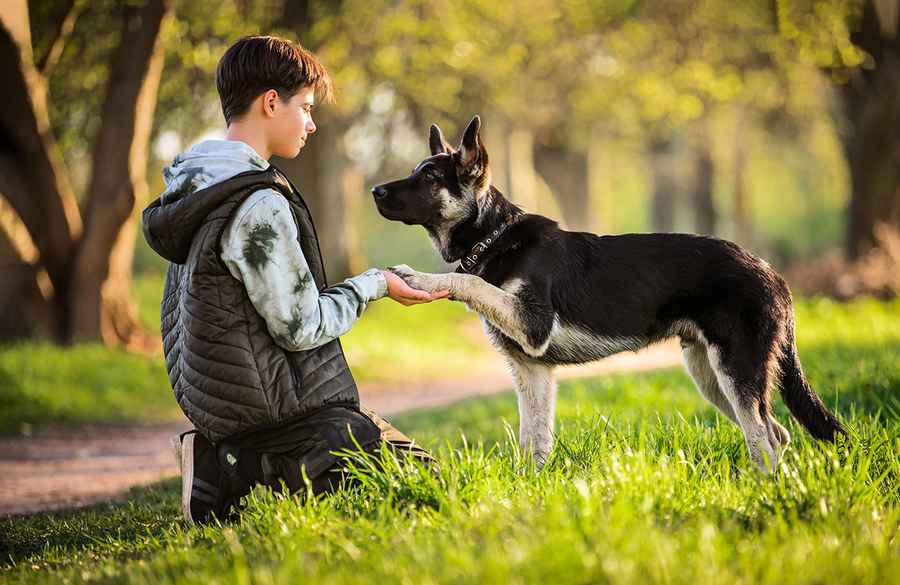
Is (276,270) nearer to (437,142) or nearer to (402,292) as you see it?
(402,292)

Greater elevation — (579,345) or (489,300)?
(489,300)

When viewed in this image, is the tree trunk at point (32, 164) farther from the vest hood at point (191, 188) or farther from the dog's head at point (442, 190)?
the vest hood at point (191, 188)

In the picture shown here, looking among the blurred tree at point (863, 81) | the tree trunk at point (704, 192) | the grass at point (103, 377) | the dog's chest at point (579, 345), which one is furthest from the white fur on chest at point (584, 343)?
the tree trunk at point (704, 192)

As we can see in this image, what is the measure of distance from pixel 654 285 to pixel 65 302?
9.51 meters

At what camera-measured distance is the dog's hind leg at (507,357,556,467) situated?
16.1 feet

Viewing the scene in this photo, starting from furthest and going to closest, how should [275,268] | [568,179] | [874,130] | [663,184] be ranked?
[663,184] < [568,179] < [874,130] < [275,268]

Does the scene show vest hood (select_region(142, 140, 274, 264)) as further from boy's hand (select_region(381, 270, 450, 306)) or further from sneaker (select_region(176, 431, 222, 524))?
sneaker (select_region(176, 431, 222, 524))

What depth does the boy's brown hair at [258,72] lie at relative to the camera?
3.99m

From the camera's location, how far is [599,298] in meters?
4.73

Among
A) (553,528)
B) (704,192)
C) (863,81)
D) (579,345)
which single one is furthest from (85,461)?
(704,192)

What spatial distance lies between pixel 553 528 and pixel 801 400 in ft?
7.23

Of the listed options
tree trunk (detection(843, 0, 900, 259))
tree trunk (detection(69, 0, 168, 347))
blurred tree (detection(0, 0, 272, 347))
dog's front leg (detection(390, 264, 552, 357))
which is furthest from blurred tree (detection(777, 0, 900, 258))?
dog's front leg (detection(390, 264, 552, 357))

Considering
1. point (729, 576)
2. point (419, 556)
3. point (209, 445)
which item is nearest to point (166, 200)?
point (209, 445)

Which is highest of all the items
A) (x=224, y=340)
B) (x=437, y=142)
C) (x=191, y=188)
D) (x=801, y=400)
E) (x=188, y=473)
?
(x=437, y=142)
